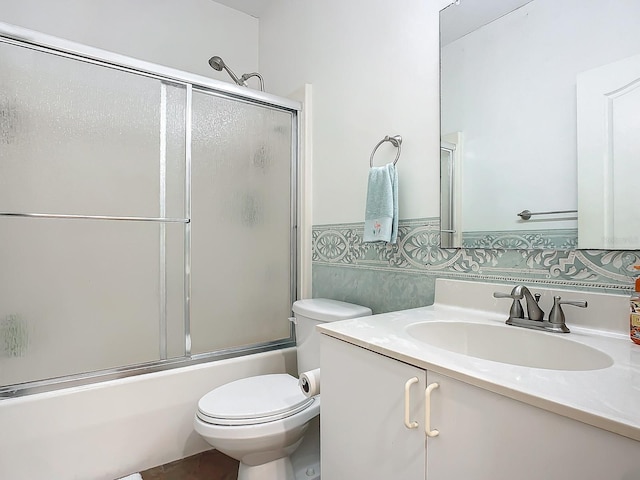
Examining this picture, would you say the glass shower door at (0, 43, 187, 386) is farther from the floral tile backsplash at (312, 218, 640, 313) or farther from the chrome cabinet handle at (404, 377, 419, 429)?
the chrome cabinet handle at (404, 377, 419, 429)

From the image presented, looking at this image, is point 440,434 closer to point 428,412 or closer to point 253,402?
point 428,412

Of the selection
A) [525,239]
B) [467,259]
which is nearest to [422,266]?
[467,259]

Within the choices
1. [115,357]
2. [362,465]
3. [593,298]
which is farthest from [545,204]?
[115,357]

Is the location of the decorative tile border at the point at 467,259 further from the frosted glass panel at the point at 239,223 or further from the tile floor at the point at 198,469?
the tile floor at the point at 198,469

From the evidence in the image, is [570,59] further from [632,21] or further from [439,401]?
[439,401]

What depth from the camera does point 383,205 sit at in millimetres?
1475

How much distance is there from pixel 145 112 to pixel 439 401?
5.42 feet

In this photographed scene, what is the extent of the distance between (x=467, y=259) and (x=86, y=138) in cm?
160

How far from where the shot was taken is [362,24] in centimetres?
174

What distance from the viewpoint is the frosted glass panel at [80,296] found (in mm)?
1456

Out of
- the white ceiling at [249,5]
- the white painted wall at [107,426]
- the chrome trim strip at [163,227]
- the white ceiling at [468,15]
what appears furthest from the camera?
the white ceiling at [249,5]

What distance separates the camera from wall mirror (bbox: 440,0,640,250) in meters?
0.97

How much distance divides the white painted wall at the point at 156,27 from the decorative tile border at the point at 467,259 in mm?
1435

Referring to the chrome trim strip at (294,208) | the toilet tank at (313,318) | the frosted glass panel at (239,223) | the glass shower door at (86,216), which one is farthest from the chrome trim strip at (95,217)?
the toilet tank at (313,318)
